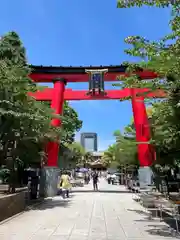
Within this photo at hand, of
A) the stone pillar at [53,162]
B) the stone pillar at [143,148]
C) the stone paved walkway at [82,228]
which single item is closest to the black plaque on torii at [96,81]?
the stone pillar at [53,162]

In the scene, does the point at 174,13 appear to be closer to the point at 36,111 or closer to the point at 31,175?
the point at 36,111

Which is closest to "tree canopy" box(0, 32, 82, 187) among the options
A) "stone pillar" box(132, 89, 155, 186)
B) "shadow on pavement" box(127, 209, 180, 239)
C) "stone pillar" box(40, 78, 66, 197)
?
"stone pillar" box(40, 78, 66, 197)

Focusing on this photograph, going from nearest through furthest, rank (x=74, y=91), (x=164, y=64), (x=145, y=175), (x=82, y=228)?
(x=164, y=64)
(x=82, y=228)
(x=145, y=175)
(x=74, y=91)

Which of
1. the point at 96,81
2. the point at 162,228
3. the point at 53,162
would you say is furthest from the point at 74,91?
the point at 162,228

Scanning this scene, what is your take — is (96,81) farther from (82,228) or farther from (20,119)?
(82,228)

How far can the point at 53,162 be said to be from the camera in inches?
784

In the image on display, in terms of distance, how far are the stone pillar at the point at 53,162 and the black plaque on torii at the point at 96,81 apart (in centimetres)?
212

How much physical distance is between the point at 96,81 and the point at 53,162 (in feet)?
21.5

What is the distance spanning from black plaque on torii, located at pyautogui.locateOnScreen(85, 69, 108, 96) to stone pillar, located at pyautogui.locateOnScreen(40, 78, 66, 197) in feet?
6.94

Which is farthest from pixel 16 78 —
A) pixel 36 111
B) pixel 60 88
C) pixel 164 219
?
pixel 60 88

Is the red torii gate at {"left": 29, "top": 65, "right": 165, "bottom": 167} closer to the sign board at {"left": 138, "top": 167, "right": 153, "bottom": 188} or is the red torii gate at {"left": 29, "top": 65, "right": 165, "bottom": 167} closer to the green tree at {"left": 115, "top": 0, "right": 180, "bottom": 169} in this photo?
the sign board at {"left": 138, "top": 167, "right": 153, "bottom": 188}

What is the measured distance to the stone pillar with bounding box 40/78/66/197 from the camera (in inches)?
749

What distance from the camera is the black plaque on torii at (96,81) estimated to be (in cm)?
2081

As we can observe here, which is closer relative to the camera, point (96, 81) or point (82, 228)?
point (82, 228)
